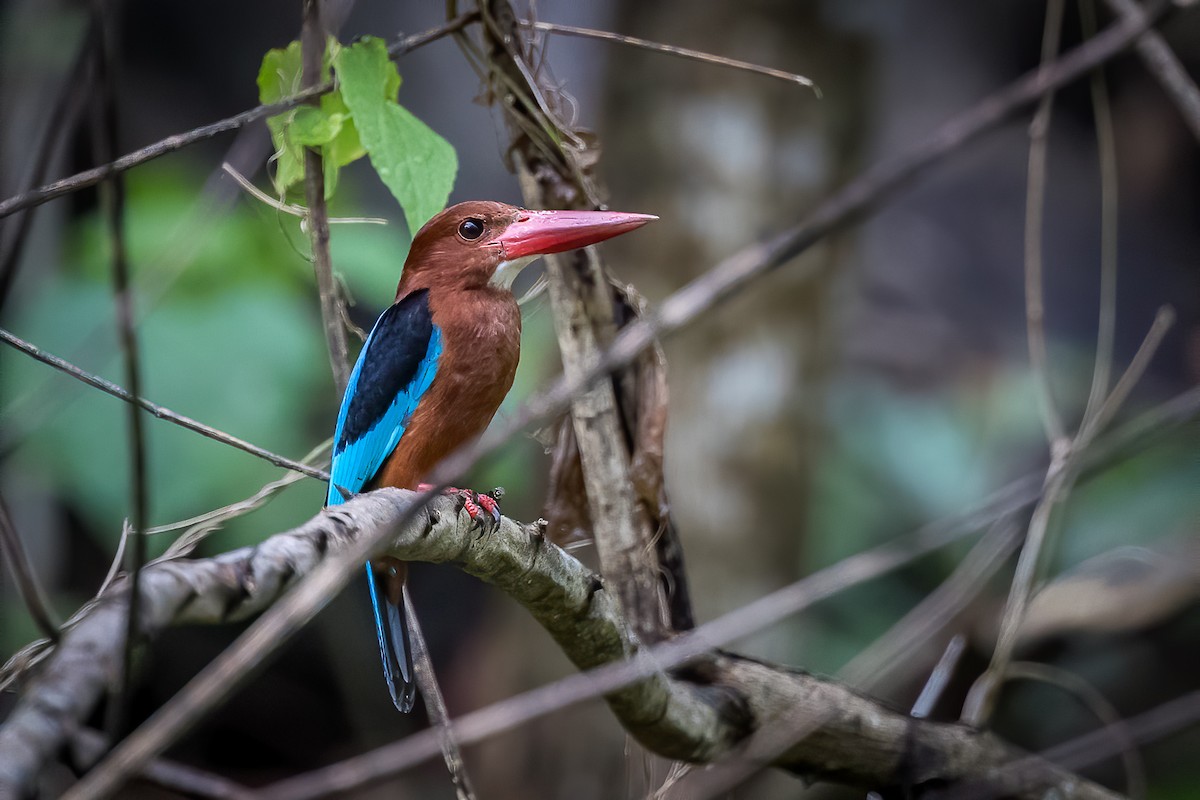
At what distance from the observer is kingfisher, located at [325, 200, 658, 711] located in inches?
89.7

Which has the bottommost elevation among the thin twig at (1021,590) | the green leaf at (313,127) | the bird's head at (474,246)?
the thin twig at (1021,590)

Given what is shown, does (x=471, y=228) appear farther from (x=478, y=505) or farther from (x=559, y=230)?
(x=478, y=505)

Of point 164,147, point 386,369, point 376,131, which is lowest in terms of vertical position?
point 386,369

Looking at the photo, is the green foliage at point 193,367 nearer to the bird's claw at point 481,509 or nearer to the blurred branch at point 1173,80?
the bird's claw at point 481,509

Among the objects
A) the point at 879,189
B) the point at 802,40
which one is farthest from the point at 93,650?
the point at 802,40

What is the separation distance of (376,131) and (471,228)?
49 cm

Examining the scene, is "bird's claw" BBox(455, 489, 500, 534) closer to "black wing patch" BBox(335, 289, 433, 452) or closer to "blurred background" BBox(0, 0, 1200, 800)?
"black wing patch" BBox(335, 289, 433, 452)

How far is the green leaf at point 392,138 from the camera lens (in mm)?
1987

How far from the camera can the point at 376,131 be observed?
201 centimetres

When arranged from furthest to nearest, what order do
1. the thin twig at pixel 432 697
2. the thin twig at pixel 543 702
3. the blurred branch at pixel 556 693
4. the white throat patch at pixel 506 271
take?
1. the white throat patch at pixel 506 271
2. the thin twig at pixel 432 697
3. the thin twig at pixel 543 702
4. the blurred branch at pixel 556 693

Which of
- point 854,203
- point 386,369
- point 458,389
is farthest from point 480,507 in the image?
point 854,203

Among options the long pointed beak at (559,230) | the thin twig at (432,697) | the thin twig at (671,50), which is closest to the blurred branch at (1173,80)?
the thin twig at (671,50)

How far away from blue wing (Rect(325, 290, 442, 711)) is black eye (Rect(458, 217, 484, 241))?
7.7 inches

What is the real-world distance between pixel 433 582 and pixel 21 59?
→ 3010 mm
